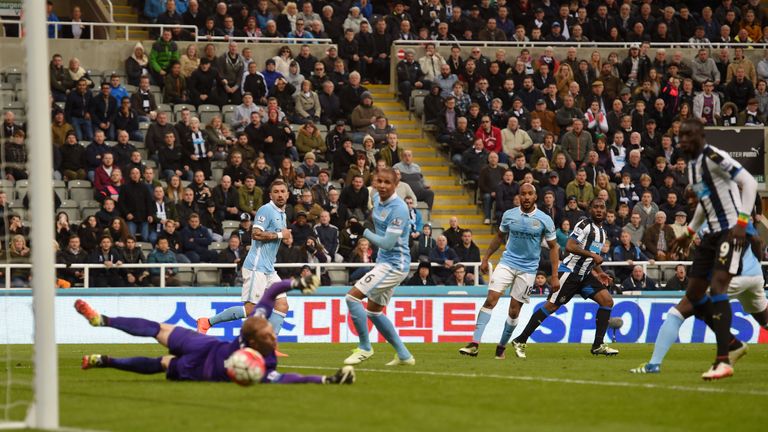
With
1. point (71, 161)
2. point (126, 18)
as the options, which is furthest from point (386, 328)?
point (126, 18)

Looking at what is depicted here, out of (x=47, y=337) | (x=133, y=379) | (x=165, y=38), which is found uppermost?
(x=165, y=38)

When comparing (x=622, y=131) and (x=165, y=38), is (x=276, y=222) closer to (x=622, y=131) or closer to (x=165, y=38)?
(x=165, y=38)

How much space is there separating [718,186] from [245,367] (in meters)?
5.09

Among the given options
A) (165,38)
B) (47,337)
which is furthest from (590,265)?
(165,38)

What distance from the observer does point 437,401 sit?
11.0m

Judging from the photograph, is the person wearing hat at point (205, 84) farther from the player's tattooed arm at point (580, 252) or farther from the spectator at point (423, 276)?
the player's tattooed arm at point (580, 252)

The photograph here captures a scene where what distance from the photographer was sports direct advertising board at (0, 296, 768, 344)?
76.9ft

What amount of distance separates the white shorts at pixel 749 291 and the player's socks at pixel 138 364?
19.9ft

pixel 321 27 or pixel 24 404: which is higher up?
pixel 321 27

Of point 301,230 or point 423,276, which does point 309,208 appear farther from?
point 423,276

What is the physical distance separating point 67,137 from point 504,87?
1134 cm

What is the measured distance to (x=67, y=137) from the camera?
26.6m

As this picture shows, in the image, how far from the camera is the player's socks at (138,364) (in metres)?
12.2

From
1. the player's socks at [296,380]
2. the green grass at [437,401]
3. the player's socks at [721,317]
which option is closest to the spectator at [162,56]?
the green grass at [437,401]
